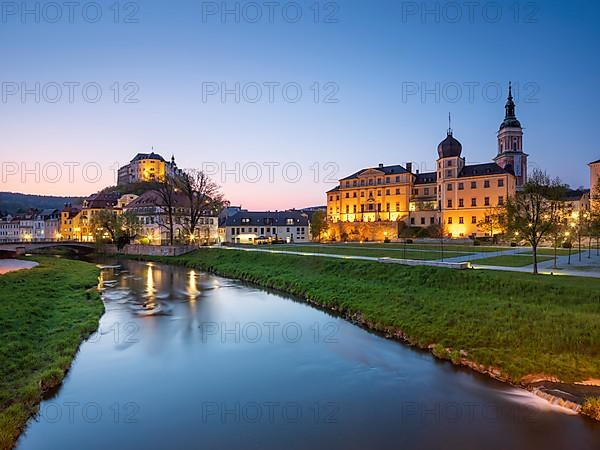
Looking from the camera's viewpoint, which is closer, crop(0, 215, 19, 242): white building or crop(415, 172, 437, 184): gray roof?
crop(415, 172, 437, 184): gray roof

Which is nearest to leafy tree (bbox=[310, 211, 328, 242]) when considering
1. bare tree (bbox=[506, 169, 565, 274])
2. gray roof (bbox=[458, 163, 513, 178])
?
A: gray roof (bbox=[458, 163, 513, 178])

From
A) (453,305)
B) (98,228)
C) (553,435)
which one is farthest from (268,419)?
(98,228)

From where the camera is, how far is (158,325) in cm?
2045

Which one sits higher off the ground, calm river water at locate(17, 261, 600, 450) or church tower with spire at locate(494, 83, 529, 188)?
church tower with spire at locate(494, 83, 529, 188)

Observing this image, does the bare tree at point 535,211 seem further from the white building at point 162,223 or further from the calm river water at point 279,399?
the white building at point 162,223

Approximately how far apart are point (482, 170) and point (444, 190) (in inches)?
249

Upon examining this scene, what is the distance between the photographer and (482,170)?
6125 centimetres

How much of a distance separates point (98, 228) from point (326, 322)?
5969 centimetres

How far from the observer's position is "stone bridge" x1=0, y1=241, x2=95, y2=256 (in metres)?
64.7
